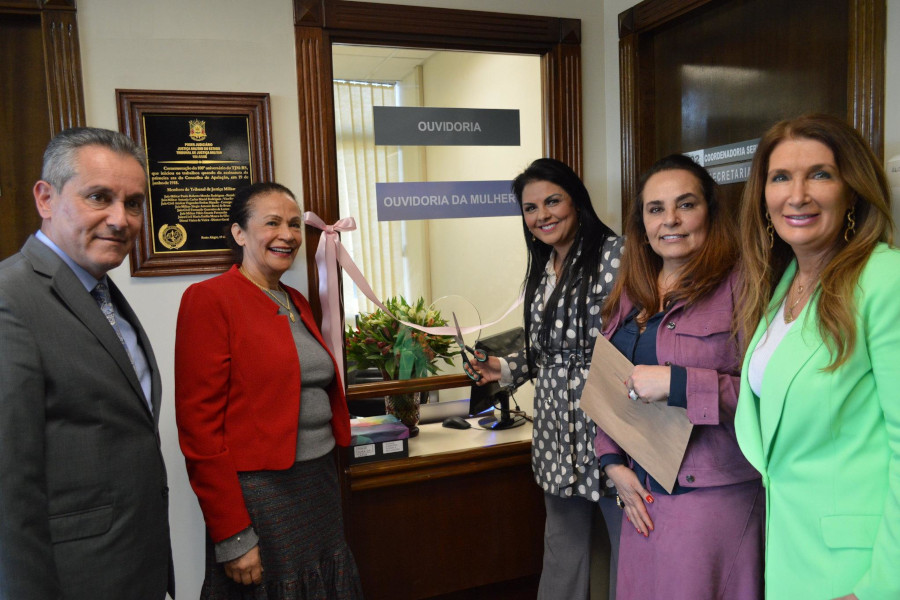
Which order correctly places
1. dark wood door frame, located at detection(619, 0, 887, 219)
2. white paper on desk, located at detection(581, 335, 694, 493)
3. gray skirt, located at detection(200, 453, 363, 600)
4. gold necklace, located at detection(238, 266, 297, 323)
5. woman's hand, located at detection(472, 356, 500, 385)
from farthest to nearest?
woman's hand, located at detection(472, 356, 500, 385) → gold necklace, located at detection(238, 266, 297, 323) → gray skirt, located at detection(200, 453, 363, 600) → dark wood door frame, located at detection(619, 0, 887, 219) → white paper on desk, located at detection(581, 335, 694, 493)

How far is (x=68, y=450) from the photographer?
1.19m

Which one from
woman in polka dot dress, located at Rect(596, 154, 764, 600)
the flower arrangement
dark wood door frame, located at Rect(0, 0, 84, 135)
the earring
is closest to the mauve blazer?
woman in polka dot dress, located at Rect(596, 154, 764, 600)

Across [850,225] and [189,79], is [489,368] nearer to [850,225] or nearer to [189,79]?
[850,225]

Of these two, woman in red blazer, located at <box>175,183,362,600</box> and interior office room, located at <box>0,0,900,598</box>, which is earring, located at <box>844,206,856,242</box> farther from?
woman in red blazer, located at <box>175,183,362,600</box>

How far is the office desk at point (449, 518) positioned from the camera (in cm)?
241

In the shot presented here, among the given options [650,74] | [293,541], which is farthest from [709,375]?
[650,74]

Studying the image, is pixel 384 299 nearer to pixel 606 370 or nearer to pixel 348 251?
pixel 348 251

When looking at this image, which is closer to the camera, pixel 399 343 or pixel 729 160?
pixel 729 160

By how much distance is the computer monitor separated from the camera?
243 centimetres

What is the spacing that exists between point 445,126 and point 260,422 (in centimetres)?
135

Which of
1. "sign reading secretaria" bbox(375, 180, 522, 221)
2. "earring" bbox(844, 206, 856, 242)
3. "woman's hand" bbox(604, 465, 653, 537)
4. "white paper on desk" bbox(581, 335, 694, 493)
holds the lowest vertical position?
"woman's hand" bbox(604, 465, 653, 537)

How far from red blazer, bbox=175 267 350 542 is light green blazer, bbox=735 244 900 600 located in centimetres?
123

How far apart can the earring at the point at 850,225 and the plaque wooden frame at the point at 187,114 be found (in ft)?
5.74

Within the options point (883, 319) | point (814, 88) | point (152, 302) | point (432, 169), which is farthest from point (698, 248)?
point (152, 302)
